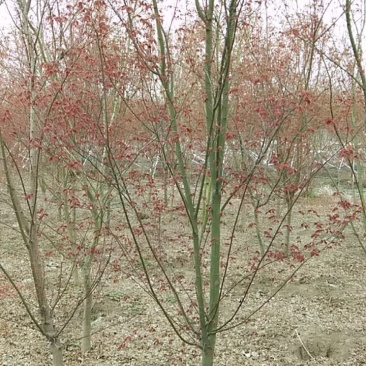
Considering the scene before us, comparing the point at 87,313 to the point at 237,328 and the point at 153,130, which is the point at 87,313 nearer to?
the point at 237,328

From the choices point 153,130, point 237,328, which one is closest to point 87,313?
point 237,328

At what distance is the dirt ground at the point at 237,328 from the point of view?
495cm

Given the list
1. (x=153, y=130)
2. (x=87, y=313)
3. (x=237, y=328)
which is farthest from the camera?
(x=237, y=328)

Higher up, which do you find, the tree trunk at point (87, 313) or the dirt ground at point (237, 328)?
the tree trunk at point (87, 313)

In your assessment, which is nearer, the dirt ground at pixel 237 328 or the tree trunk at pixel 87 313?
the tree trunk at pixel 87 313

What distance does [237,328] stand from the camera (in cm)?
567

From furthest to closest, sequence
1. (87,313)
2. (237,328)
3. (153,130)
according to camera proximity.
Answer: (237,328) → (87,313) → (153,130)

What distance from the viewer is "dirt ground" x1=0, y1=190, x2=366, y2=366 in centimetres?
495

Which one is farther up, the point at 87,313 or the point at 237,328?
the point at 87,313

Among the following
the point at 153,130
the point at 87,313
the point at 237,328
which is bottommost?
the point at 237,328

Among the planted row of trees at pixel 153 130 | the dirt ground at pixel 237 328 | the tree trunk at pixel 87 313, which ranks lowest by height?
the dirt ground at pixel 237 328

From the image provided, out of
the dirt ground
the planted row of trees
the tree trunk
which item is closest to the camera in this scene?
the planted row of trees

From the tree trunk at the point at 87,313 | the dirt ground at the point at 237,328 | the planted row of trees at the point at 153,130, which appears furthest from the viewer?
the dirt ground at the point at 237,328

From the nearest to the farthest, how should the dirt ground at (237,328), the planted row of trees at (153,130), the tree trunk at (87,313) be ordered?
the planted row of trees at (153,130), the tree trunk at (87,313), the dirt ground at (237,328)
